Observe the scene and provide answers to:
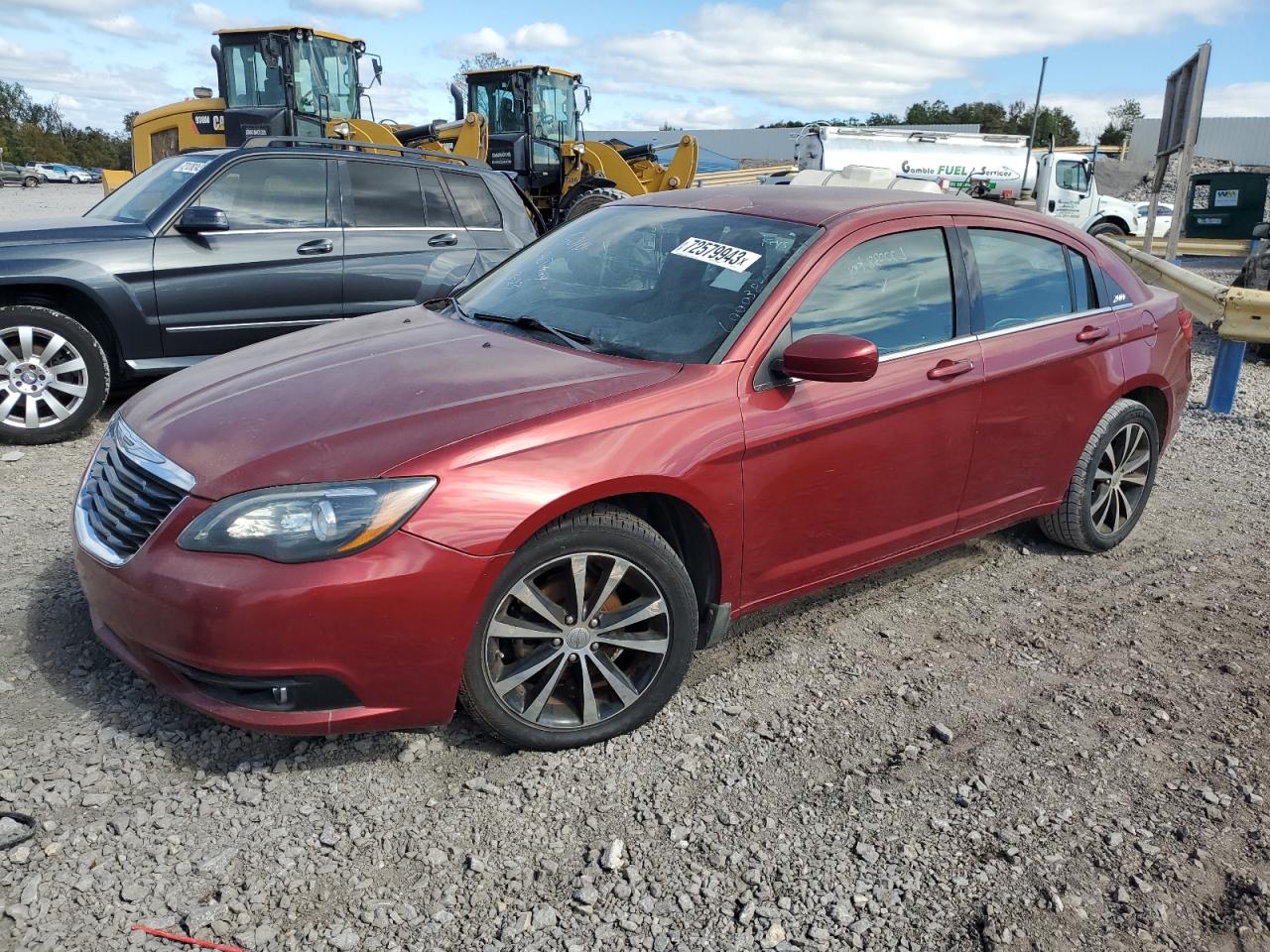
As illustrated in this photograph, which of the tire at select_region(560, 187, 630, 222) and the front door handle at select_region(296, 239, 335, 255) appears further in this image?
the tire at select_region(560, 187, 630, 222)

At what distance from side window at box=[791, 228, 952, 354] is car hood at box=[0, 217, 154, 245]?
470 cm

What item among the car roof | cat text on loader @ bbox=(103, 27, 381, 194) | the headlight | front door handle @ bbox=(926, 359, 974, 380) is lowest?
the headlight

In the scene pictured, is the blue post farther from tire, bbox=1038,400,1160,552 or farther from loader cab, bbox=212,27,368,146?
loader cab, bbox=212,27,368,146

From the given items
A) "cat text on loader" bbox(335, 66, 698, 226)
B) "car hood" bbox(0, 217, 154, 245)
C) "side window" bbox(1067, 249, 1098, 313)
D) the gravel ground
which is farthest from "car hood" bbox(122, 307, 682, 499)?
"cat text on loader" bbox(335, 66, 698, 226)

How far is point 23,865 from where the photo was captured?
2.47 meters

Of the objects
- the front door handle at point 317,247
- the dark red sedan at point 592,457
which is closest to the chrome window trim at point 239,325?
the front door handle at point 317,247

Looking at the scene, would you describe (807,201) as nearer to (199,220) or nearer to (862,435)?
(862,435)

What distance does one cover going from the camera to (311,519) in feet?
8.52

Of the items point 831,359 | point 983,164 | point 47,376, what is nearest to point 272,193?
point 47,376

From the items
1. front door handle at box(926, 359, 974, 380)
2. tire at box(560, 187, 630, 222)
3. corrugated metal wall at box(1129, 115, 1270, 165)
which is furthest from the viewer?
corrugated metal wall at box(1129, 115, 1270, 165)

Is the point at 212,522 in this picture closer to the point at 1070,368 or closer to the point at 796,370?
the point at 796,370

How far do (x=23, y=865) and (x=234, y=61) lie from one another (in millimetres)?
14088

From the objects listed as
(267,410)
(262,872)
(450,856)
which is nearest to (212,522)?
(267,410)

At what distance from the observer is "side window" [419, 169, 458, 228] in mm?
7387
